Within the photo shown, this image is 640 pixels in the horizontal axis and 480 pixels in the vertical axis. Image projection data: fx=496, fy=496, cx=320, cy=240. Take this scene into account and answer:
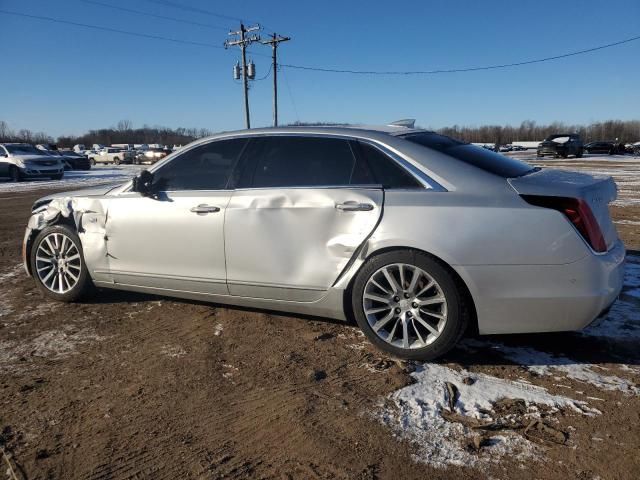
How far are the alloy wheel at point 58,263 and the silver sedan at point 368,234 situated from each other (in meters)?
0.09

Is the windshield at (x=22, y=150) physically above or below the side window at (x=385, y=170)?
above

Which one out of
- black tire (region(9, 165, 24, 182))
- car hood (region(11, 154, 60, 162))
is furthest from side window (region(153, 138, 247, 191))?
black tire (region(9, 165, 24, 182))

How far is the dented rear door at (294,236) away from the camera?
131 inches

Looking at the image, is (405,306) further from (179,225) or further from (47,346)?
(47,346)

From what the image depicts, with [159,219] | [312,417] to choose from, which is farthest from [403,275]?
[159,219]

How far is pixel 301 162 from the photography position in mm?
3662

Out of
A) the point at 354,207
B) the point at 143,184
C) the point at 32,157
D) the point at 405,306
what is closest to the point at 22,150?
the point at 32,157

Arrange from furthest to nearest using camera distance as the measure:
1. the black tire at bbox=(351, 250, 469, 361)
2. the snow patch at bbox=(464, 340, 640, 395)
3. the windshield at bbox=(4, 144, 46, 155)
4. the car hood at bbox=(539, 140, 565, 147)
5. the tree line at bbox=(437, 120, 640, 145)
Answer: the tree line at bbox=(437, 120, 640, 145) < the car hood at bbox=(539, 140, 565, 147) < the windshield at bbox=(4, 144, 46, 155) < the black tire at bbox=(351, 250, 469, 361) < the snow patch at bbox=(464, 340, 640, 395)

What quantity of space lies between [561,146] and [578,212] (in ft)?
129

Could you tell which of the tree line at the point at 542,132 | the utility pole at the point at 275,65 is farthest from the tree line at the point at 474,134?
the utility pole at the point at 275,65

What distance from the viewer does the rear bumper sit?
289 cm

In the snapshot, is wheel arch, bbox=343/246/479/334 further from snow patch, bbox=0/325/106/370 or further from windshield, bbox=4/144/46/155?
windshield, bbox=4/144/46/155

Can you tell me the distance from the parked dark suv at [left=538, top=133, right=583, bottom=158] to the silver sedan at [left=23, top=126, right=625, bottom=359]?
3855cm

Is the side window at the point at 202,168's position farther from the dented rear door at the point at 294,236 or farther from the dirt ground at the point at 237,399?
the dirt ground at the point at 237,399
